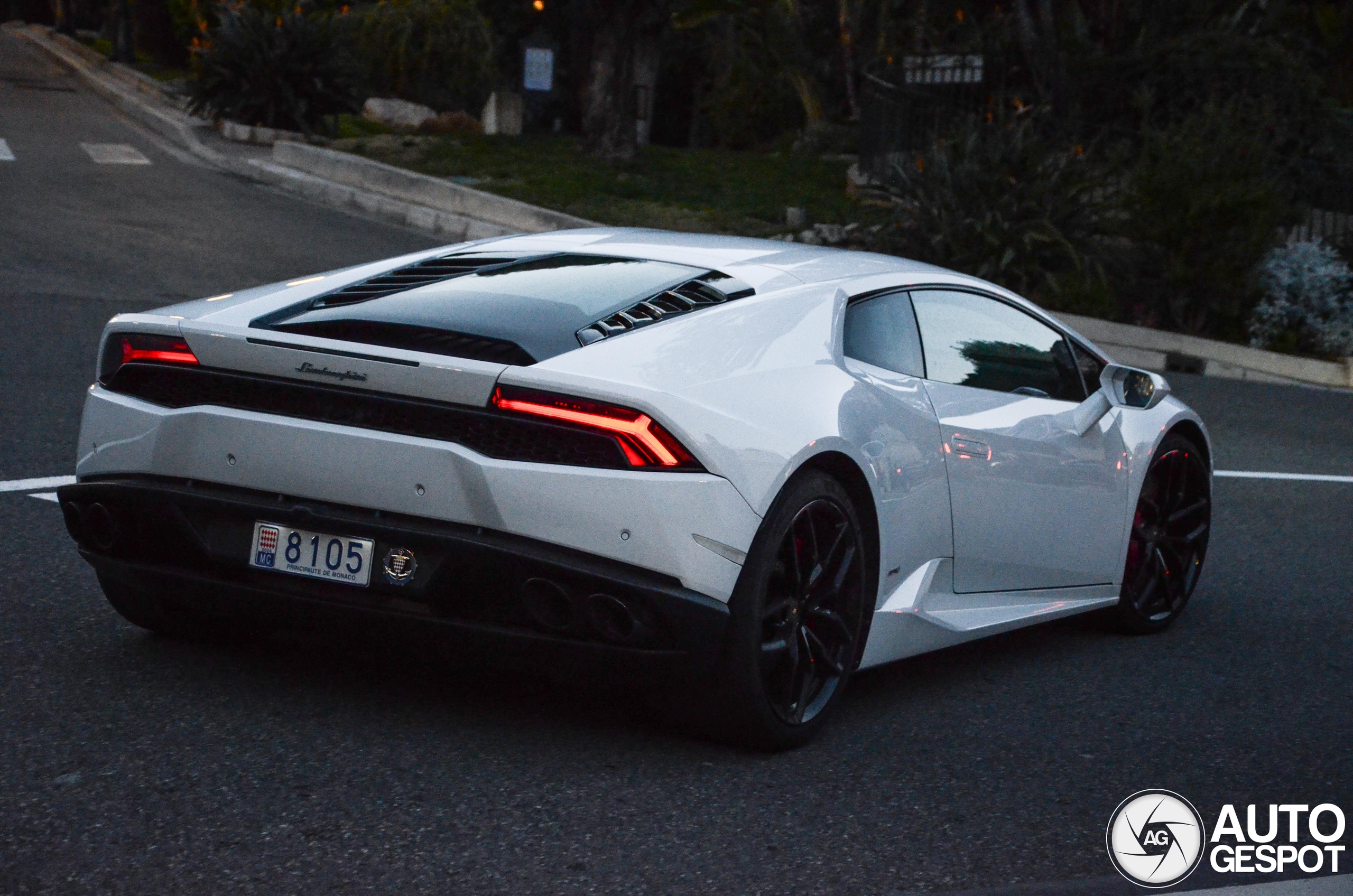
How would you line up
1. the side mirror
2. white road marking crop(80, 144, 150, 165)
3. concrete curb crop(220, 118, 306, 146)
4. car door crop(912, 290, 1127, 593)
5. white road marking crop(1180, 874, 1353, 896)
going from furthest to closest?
concrete curb crop(220, 118, 306, 146)
white road marking crop(80, 144, 150, 165)
the side mirror
car door crop(912, 290, 1127, 593)
white road marking crop(1180, 874, 1353, 896)

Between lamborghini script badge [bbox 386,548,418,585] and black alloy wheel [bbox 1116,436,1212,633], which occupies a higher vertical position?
lamborghini script badge [bbox 386,548,418,585]

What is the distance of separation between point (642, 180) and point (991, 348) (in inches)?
649

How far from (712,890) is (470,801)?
647 mm

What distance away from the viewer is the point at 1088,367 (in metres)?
6.10

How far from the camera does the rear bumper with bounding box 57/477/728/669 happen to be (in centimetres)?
393

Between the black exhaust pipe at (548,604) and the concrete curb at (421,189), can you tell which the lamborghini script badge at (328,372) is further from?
the concrete curb at (421,189)

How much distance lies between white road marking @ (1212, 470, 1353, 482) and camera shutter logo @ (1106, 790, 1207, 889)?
6207 mm

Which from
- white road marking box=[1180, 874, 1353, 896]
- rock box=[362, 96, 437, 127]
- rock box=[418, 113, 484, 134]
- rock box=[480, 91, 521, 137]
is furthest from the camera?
rock box=[480, 91, 521, 137]

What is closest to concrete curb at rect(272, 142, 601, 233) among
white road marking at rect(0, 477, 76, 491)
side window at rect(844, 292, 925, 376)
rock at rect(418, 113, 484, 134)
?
rock at rect(418, 113, 484, 134)

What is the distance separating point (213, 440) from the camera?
13.7ft

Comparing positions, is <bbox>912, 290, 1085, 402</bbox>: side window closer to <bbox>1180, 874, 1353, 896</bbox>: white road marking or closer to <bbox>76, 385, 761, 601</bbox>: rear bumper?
<bbox>76, 385, 761, 601</bbox>: rear bumper

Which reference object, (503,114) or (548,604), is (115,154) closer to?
(503,114)

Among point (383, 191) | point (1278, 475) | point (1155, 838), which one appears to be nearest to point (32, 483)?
point (1155, 838)

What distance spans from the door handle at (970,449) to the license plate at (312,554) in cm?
178
